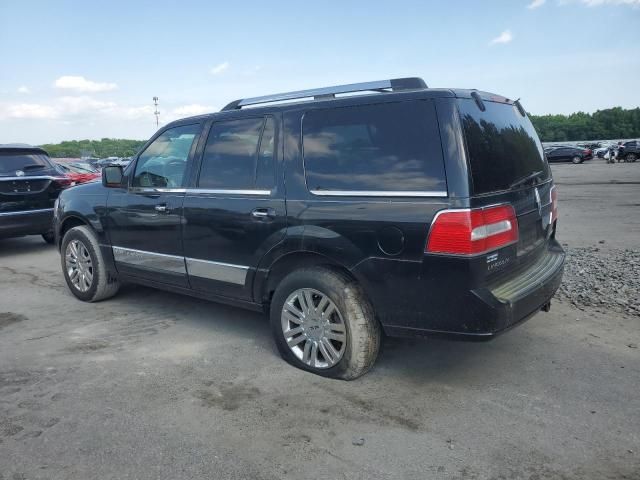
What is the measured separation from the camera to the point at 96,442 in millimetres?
2936

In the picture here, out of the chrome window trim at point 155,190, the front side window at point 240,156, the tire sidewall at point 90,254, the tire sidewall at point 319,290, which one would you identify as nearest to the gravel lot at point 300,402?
the tire sidewall at point 319,290

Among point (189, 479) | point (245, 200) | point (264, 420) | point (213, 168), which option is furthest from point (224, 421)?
point (213, 168)

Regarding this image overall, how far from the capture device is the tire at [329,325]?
3.47 meters

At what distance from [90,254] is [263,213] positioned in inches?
101

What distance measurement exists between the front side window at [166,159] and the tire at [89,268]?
37.7 inches

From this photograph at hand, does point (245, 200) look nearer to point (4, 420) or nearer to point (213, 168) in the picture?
point (213, 168)

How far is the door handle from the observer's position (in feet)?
12.4

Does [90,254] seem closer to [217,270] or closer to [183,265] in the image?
[183,265]

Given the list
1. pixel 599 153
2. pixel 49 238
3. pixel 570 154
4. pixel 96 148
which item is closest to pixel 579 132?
pixel 599 153

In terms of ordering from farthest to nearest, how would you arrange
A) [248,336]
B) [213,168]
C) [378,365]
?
[248,336] < [213,168] < [378,365]

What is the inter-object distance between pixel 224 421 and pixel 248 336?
144cm

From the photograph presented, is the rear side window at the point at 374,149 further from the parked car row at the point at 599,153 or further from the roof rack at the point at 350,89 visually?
the parked car row at the point at 599,153

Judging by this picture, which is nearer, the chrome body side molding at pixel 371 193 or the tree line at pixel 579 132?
the chrome body side molding at pixel 371 193

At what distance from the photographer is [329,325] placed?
11.8 feet
